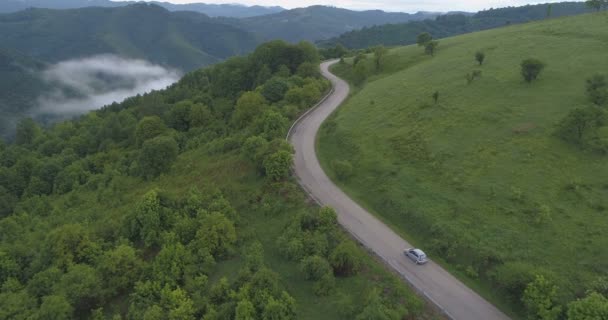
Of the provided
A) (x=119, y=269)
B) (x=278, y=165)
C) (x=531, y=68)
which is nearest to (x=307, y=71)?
(x=531, y=68)

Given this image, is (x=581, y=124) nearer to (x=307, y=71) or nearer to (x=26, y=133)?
(x=307, y=71)

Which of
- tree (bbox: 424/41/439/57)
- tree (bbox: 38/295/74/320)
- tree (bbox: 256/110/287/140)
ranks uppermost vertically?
tree (bbox: 424/41/439/57)

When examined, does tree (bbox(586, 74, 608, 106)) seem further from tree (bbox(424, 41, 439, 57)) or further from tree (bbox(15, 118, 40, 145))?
tree (bbox(15, 118, 40, 145))

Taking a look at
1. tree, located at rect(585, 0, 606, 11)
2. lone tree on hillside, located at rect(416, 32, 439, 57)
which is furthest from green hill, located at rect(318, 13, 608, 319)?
tree, located at rect(585, 0, 606, 11)

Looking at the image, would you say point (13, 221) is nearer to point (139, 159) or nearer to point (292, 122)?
point (139, 159)

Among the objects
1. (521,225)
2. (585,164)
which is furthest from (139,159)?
(585,164)

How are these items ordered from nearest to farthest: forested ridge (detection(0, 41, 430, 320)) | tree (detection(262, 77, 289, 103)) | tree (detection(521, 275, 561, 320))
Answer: tree (detection(521, 275, 561, 320)) < forested ridge (detection(0, 41, 430, 320)) < tree (detection(262, 77, 289, 103))

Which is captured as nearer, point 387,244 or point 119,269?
point 119,269
